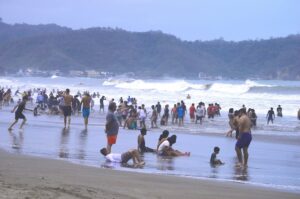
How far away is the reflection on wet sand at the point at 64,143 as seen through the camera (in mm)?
14455

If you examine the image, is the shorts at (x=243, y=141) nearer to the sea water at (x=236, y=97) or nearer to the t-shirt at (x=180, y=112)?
the sea water at (x=236, y=97)

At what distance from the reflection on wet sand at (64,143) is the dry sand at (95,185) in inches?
65.7

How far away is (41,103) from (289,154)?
2267 cm

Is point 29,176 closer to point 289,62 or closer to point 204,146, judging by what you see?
point 204,146

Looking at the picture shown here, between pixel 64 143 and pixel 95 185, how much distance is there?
790 centimetres

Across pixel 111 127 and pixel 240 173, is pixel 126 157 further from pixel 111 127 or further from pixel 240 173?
pixel 240 173

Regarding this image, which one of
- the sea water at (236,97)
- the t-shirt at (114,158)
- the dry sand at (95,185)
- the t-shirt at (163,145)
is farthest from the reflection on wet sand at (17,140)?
the sea water at (236,97)

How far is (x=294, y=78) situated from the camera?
158875 millimetres

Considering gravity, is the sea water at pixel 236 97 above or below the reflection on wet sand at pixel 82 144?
above

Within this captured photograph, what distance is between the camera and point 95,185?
9477 mm

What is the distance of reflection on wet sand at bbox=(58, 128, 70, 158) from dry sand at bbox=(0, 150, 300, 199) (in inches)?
65.7

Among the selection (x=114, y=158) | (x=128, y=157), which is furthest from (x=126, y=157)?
(x=114, y=158)

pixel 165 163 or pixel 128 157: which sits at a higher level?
pixel 128 157

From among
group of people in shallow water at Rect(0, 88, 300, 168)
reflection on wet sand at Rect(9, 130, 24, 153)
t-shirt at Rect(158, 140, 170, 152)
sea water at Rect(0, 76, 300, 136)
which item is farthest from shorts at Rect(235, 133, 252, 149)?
sea water at Rect(0, 76, 300, 136)
